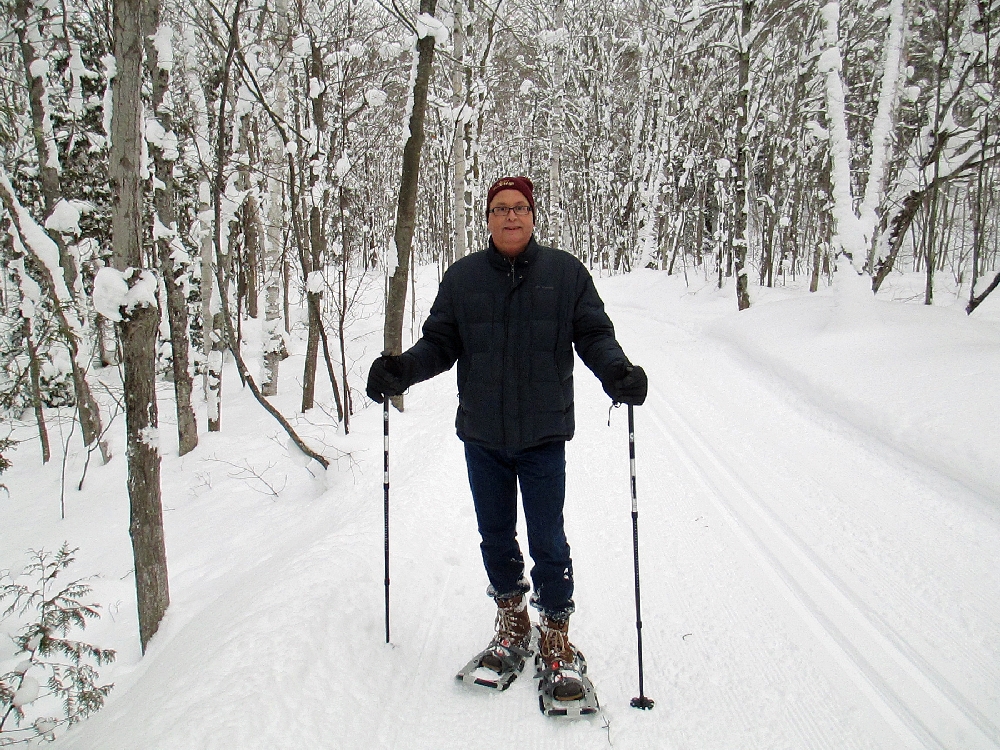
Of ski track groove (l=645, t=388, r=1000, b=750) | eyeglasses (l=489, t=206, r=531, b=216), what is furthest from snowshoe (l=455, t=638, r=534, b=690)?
eyeglasses (l=489, t=206, r=531, b=216)

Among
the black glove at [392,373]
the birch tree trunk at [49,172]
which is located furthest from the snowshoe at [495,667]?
the birch tree trunk at [49,172]

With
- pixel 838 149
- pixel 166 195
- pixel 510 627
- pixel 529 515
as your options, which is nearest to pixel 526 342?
pixel 529 515

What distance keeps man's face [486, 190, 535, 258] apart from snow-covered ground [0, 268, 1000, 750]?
2085 millimetres

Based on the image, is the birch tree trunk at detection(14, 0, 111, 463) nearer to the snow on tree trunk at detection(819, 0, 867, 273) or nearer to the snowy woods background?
the snowy woods background

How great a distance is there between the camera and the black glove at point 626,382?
96.2 inches

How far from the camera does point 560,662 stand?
266 centimetres

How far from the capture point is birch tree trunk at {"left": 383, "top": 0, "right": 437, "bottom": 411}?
22.0 feet

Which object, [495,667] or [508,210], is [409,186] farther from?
[495,667]

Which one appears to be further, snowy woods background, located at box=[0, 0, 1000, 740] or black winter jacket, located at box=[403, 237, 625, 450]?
snowy woods background, located at box=[0, 0, 1000, 740]

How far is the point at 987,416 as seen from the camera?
516 centimetres

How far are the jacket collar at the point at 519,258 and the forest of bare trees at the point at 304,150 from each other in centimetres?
216

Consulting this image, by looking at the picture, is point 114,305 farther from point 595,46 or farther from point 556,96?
point 595,46

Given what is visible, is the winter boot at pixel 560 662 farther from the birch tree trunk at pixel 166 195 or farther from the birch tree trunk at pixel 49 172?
the birch tree trunk at pixel 49 172

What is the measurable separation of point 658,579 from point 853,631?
1067mm
